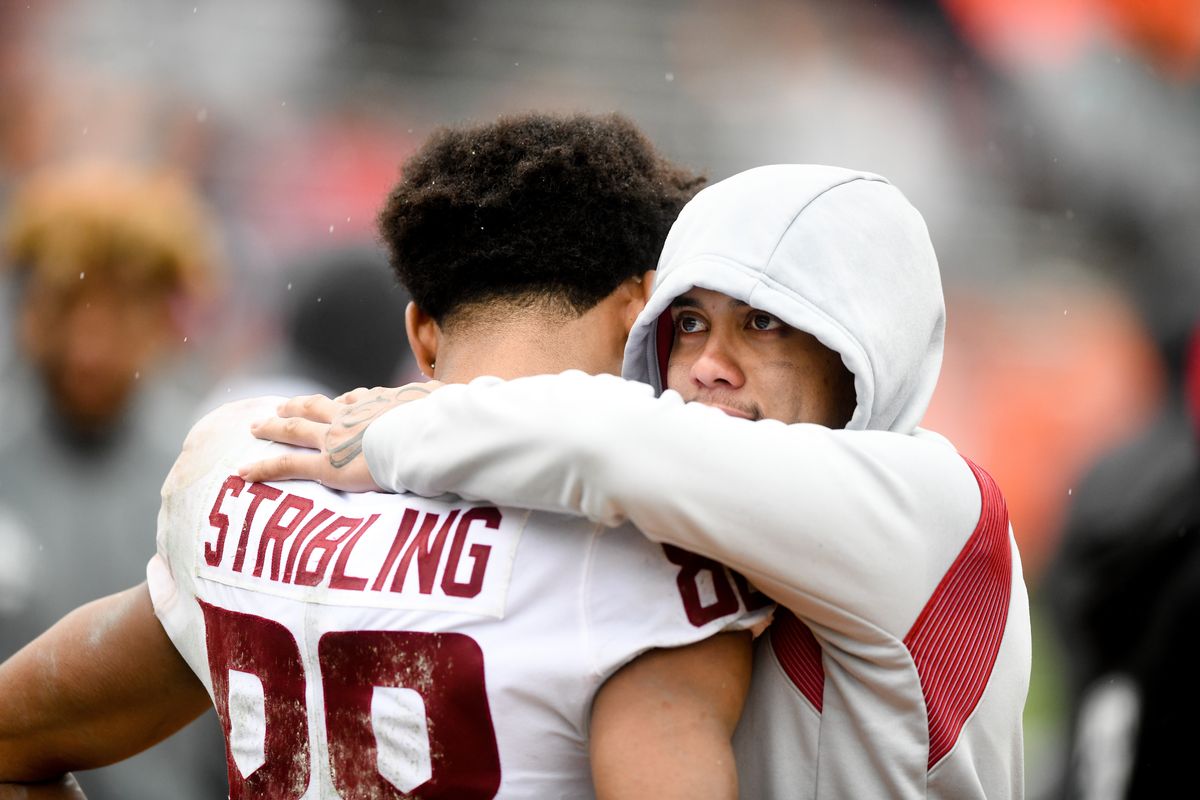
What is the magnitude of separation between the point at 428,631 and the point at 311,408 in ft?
1.68

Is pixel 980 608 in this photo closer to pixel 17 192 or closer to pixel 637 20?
pixel 17 192

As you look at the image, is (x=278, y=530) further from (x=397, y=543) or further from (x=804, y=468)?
(x=804, y=468)

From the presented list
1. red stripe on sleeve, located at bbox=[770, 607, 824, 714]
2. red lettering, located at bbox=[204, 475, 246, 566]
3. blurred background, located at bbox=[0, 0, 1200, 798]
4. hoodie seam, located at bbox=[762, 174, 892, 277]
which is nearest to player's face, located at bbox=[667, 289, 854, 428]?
hoodie seam, located at bbox=[762, 174, 892, 277]

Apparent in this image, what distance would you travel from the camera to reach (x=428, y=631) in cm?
165

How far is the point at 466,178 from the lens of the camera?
2203 mm

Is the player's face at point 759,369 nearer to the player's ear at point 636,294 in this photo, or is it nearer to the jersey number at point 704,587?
the player's ear at point 636,294

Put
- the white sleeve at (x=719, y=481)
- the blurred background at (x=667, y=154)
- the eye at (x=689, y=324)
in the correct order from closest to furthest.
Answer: the white sleeve at (x=719, y=481) → the eye at (x=689, y=324) → the blurred background at (x=667, y=154)

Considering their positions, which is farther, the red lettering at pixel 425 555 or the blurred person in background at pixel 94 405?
the blurred person in background at pixel 94 405

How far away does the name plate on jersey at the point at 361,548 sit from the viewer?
1656 millimetres

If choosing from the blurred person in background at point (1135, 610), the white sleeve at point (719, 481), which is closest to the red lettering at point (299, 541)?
the white sleeve at point (719, 481)

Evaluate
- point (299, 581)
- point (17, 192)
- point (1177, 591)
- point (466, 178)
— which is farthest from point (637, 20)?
point (299, 581)

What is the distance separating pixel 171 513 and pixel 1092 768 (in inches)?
184

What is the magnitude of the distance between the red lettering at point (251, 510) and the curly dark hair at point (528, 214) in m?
0.43

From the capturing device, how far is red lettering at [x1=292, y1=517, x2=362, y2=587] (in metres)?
1.76
